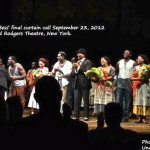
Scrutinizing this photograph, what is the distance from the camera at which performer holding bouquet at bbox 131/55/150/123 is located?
29.6ft

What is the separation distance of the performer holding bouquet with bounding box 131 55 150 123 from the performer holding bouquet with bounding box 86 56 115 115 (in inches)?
22.1

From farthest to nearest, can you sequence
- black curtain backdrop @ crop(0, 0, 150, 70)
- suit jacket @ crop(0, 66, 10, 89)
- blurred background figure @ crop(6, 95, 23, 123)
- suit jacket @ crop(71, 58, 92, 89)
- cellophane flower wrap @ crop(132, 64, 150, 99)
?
black curtain backdrop @ crop(0, 0, 150, 70), suit jacket @ crop(0, 66, 10, 89), suit jacket @ crop(71, 58, 92, 89), cellophane flower wrap @ crop(132, 64, 150, 99), blurred background figure @ crop(6, 95, 23, 123)

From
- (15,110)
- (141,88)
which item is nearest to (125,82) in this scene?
(141,88)

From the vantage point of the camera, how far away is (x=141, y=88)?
30.3ft

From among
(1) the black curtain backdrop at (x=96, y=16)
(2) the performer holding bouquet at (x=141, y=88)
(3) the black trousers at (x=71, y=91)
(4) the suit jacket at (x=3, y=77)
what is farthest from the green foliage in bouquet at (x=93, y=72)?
(1) the black curtain backdrop at (x=96, y=16)

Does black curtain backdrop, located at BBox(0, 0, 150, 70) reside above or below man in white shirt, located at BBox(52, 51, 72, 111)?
above

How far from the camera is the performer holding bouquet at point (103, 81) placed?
31.1 ft

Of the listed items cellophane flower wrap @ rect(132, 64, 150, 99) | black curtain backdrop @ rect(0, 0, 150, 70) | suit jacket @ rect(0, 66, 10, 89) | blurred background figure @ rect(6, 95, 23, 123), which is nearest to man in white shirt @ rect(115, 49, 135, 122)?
cellophane flower wrap @ rect(132, 64, 150, 99)

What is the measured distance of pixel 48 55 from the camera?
14.4 metres

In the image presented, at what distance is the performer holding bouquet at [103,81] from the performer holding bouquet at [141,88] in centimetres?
56

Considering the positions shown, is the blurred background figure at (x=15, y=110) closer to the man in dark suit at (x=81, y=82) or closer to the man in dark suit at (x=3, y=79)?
the man in dark suit at (x=81, y=82)

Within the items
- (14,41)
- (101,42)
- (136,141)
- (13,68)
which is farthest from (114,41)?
(136,141)

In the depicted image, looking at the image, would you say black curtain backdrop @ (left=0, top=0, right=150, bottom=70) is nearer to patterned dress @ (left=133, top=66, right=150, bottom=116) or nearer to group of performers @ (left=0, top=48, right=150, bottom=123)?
group of performers @ (left=0, top=48, right=150, bottom=123)

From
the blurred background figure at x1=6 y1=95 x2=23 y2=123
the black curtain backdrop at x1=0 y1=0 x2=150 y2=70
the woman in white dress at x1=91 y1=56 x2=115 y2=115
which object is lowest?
the blurred background figure at x1=6 y1=95 x2=23 y2=123
